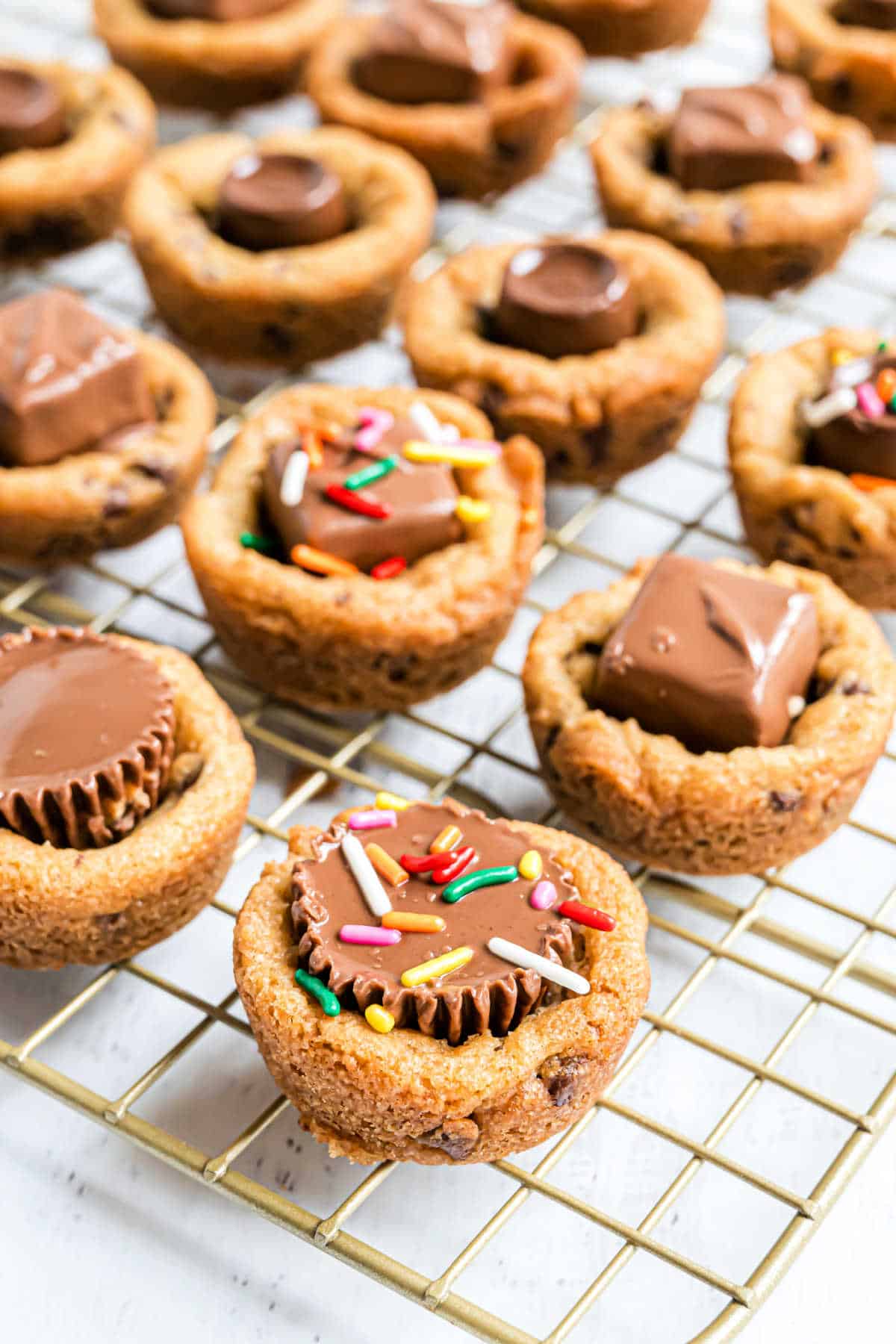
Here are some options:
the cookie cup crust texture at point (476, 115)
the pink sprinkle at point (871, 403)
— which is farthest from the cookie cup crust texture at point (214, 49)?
the pink sprinkle at point (871, 403)

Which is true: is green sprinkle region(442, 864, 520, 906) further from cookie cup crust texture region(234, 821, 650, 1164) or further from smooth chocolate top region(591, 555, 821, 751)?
smooth chocolate top region(591, 555, 821, 751)

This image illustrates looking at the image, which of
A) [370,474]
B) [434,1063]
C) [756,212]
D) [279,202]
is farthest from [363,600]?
[756,212]

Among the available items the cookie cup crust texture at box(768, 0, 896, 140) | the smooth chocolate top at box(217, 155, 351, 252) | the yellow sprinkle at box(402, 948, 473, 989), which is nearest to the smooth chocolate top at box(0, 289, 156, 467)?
the smooth chocolate top at box(217, 155, 351, 252)

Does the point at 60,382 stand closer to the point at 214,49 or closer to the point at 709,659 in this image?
the point at 709,659

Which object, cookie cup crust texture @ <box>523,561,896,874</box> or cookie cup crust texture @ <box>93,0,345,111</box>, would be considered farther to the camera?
cookie cup crust texture @ <box>93,0,345,111</box>

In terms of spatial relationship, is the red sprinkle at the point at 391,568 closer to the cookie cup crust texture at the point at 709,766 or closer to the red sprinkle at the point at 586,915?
the cookie cup crust texture at the point at 709,766

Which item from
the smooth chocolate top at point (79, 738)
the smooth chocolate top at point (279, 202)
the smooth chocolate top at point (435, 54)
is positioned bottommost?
the smooth chocolate top at point (79, 738)
